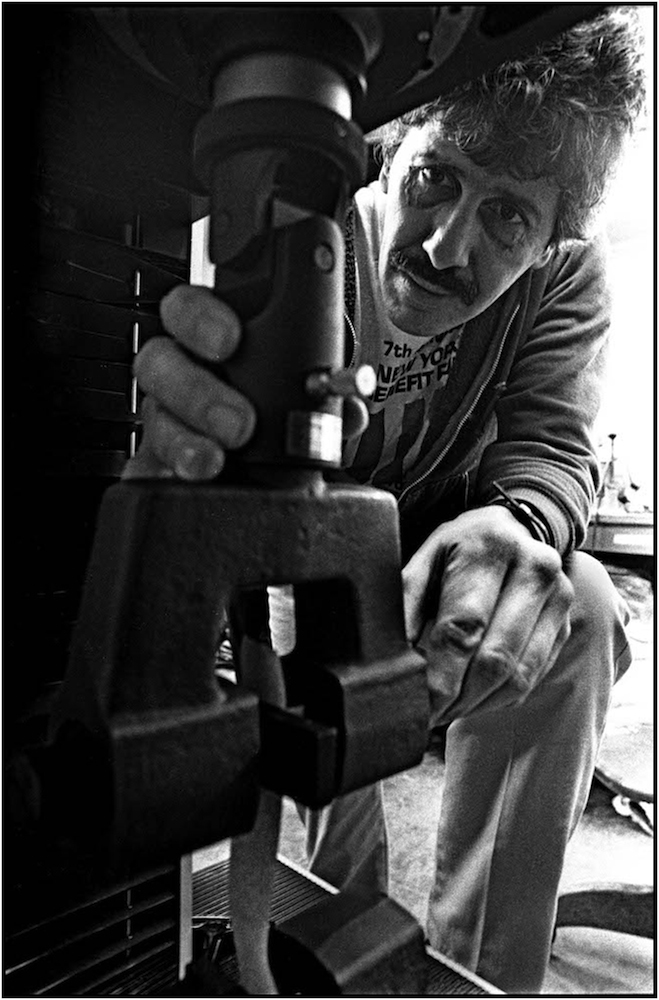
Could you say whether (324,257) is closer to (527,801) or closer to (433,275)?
(433,275)

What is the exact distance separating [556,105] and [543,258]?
276 mm

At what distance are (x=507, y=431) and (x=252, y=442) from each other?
2.84ft

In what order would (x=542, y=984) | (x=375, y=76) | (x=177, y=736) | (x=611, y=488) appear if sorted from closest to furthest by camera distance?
(x=177, y=736) < (x=375, y=76) < (x=542, y=984) < (x=611, y=488)

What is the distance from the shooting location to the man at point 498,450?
0.69 meters

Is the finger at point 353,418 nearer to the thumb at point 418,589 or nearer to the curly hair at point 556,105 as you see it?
the thumb at point 418,589

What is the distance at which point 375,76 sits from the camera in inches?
16.6

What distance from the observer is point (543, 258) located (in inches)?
41.4

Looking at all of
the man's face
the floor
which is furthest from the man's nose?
the floor

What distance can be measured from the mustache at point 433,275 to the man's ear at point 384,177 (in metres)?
0.15

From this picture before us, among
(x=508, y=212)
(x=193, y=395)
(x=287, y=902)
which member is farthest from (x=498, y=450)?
(x=193, y=395)

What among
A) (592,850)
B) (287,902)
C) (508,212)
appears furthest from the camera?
(592,850)

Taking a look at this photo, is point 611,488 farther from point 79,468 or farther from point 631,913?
point 79,468

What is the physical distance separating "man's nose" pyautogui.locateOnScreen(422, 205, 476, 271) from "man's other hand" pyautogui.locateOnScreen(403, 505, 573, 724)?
31cm

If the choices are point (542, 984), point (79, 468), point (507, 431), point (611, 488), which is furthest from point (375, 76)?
point (611, 488)
